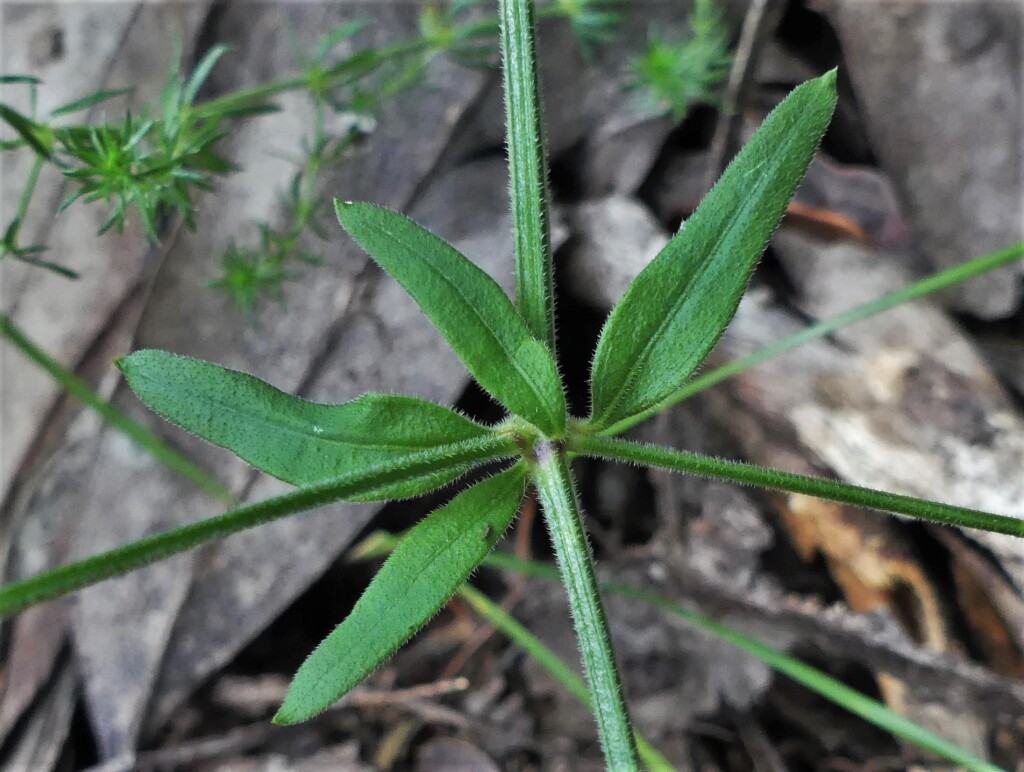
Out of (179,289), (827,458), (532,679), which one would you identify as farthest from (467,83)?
(532,679)

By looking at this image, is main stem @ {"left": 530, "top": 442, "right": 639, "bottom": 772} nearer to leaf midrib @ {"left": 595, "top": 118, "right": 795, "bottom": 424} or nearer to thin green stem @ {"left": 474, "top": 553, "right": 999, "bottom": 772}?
leaf midrib @ {"left": 595, "top": 118, "right": 795, "bottom": 424}

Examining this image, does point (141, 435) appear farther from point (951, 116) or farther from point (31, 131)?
point (951, 116)

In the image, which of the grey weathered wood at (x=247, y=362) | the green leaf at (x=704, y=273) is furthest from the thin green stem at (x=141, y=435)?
the green leaf at (x=704, y=273)

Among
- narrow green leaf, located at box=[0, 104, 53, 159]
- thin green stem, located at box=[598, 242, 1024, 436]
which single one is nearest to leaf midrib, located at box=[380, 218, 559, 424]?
thin green stem, located at box=[598, 242, 1024, 436]

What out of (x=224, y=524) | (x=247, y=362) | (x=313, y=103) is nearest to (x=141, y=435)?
(x=247, y=362)

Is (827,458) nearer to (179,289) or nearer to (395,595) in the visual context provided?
(395,595)

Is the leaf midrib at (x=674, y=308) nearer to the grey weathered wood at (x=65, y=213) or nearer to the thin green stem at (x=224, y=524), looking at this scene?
the thin green stem at (x=224, y=524)
